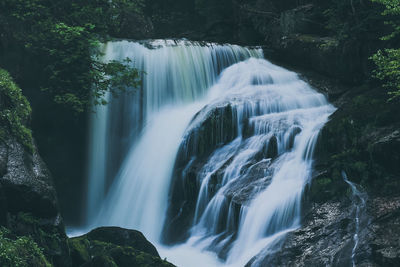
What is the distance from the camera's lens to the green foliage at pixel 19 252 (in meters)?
6.05

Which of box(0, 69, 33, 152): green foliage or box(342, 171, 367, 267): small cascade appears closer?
box(342, 171, 367, 267): small cascade

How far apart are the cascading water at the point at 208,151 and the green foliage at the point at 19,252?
3595 millimetres

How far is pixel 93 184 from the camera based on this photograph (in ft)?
44.5

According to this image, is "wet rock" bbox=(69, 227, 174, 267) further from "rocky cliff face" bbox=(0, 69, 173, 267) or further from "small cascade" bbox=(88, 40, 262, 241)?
"small cascade" bbox=(88, 40, 262, 241)

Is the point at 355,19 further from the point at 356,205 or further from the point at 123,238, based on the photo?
the point at 123,238

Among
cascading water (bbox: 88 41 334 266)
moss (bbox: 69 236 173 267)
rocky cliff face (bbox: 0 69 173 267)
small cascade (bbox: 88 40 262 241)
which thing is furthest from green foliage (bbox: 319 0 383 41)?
moss (bbox: 69 236 173 267)

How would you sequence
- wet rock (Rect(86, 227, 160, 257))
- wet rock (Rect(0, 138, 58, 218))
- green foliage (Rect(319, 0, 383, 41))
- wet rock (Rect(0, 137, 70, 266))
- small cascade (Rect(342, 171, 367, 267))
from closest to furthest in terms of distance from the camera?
wet rock (Rect(0, 137, 70, 266))
wet rock (Rect(0, 138, 58, 218))
small cascade (Rect(342, 171, 367, 267))
wet rock (Rect(86, 227, 160, 257))
green foliage (Rect(319, 0, 383, 41))

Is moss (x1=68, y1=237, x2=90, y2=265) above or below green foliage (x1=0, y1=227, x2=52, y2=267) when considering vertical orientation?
below

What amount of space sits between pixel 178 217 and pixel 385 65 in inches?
245

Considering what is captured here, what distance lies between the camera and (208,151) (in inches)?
475

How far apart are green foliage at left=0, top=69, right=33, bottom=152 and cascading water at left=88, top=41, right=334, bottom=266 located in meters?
4.15

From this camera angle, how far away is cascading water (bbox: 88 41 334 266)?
9656 millimetres

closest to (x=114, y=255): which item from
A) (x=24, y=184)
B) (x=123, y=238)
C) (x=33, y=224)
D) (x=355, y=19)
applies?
(x=123, y=238)

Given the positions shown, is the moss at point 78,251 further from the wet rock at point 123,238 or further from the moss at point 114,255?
the wet rock at point 123,238
